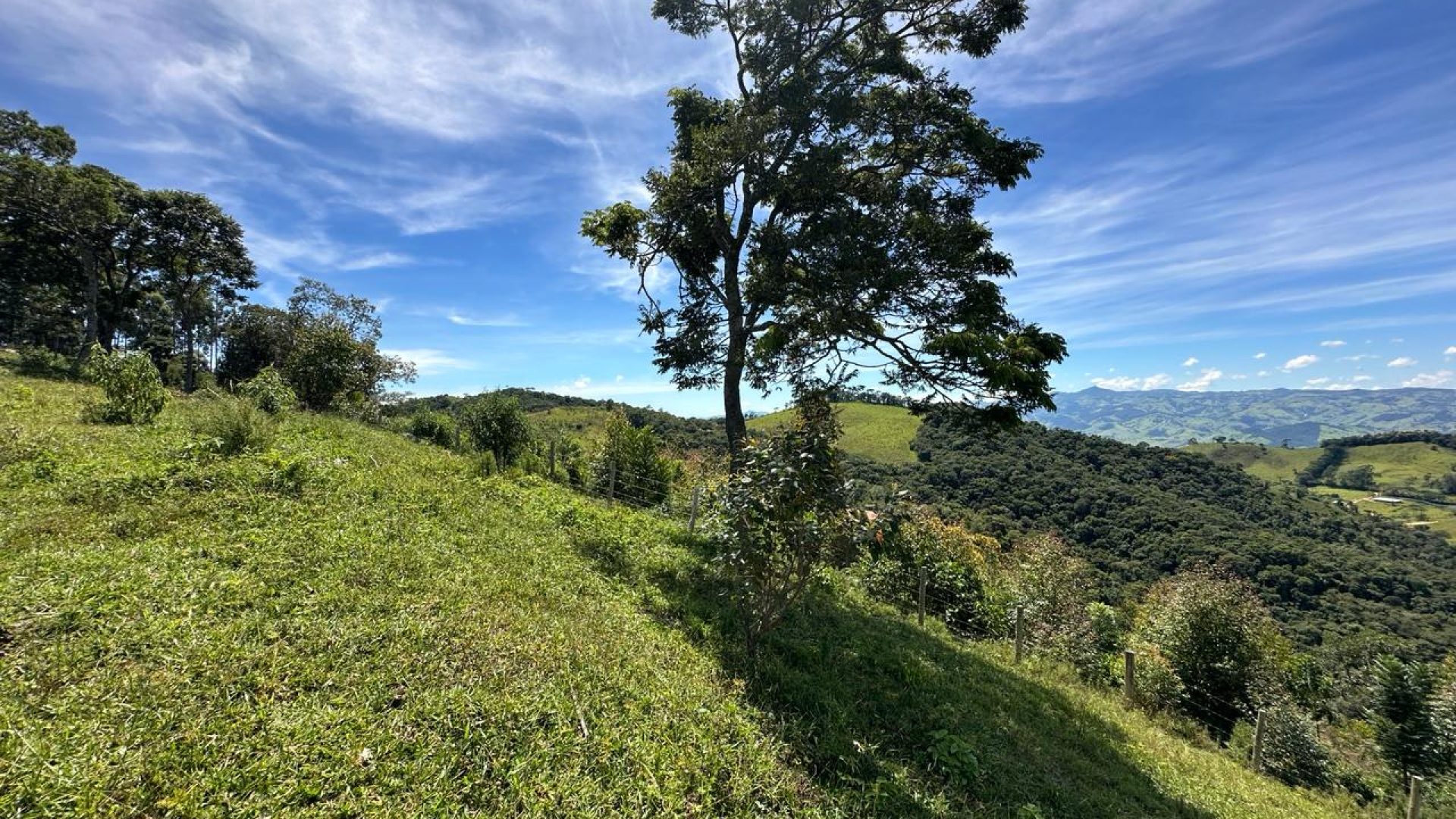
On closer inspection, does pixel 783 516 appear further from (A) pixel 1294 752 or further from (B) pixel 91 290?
(B) pixel 91 290

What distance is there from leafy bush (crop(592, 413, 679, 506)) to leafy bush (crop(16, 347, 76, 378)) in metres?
19.7

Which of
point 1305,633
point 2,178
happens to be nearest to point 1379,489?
point 1305,633

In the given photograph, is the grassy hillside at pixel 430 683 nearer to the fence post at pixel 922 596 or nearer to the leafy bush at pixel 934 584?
the fence post at pixel 922 596

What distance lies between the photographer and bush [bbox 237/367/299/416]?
1412 cm

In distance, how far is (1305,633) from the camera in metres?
44.8

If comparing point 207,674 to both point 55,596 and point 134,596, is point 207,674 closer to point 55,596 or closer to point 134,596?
point 134,596

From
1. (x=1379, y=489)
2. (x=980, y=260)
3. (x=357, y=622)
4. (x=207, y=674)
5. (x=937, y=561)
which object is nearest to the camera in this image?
(x=207, y=674)

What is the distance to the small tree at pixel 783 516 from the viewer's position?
5.62 meters

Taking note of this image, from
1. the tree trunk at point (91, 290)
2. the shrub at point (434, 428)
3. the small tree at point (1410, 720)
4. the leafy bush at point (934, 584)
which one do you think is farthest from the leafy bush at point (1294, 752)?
the tree trunk at point (91, 290)

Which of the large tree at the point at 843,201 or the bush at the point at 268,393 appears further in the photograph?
the bush at the point at 268,393

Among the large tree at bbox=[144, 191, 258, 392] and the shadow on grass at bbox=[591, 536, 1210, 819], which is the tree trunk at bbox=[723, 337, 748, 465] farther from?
the large tree at bbox=[144, 191, 258, 392]

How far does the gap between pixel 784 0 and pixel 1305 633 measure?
2549 inches

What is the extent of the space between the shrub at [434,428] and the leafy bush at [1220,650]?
73.8 ft

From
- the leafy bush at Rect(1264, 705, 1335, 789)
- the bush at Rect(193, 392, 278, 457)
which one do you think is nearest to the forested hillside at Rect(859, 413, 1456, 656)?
the leafy bush at Rect(1264, 705, 1335, 789)
